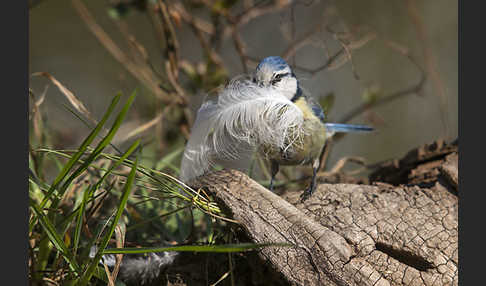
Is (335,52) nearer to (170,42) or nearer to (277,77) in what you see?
(170,42)

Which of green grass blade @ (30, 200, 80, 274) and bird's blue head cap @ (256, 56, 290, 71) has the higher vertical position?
bird's blue head cap @ (256, 56, 290, 71)

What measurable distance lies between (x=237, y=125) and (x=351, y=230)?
43 centimetres

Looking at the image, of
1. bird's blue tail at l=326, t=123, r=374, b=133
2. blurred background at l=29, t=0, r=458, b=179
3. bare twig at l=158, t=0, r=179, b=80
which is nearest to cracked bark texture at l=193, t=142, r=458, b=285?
bird's blue tail at l=326, t=123, r=374, b=133

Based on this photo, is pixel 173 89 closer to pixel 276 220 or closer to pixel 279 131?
pixel 279 131

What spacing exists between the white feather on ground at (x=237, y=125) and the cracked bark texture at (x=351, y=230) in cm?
10

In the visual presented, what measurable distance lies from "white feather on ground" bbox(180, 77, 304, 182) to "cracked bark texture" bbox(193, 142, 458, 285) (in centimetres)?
10

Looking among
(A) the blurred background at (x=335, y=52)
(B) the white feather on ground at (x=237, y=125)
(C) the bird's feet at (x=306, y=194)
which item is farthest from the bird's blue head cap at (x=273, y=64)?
(A) the blurred background at (x=335, y=52)

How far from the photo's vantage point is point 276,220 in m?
1.19

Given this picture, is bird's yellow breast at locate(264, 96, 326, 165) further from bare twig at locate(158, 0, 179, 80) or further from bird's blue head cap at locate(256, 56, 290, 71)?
bare twig at locate(158, 0, 179, 80)

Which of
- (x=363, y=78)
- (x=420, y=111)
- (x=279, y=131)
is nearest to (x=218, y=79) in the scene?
(x=279, y=131)

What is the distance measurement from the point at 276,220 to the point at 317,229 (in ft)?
0.34

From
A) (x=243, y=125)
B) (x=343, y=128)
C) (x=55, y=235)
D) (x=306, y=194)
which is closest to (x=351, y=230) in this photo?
(x=306, y=194)

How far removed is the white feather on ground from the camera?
1.34 meters

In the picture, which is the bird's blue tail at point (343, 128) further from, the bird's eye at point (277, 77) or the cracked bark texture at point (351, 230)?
the cracked bark texture at point (351, 230)
